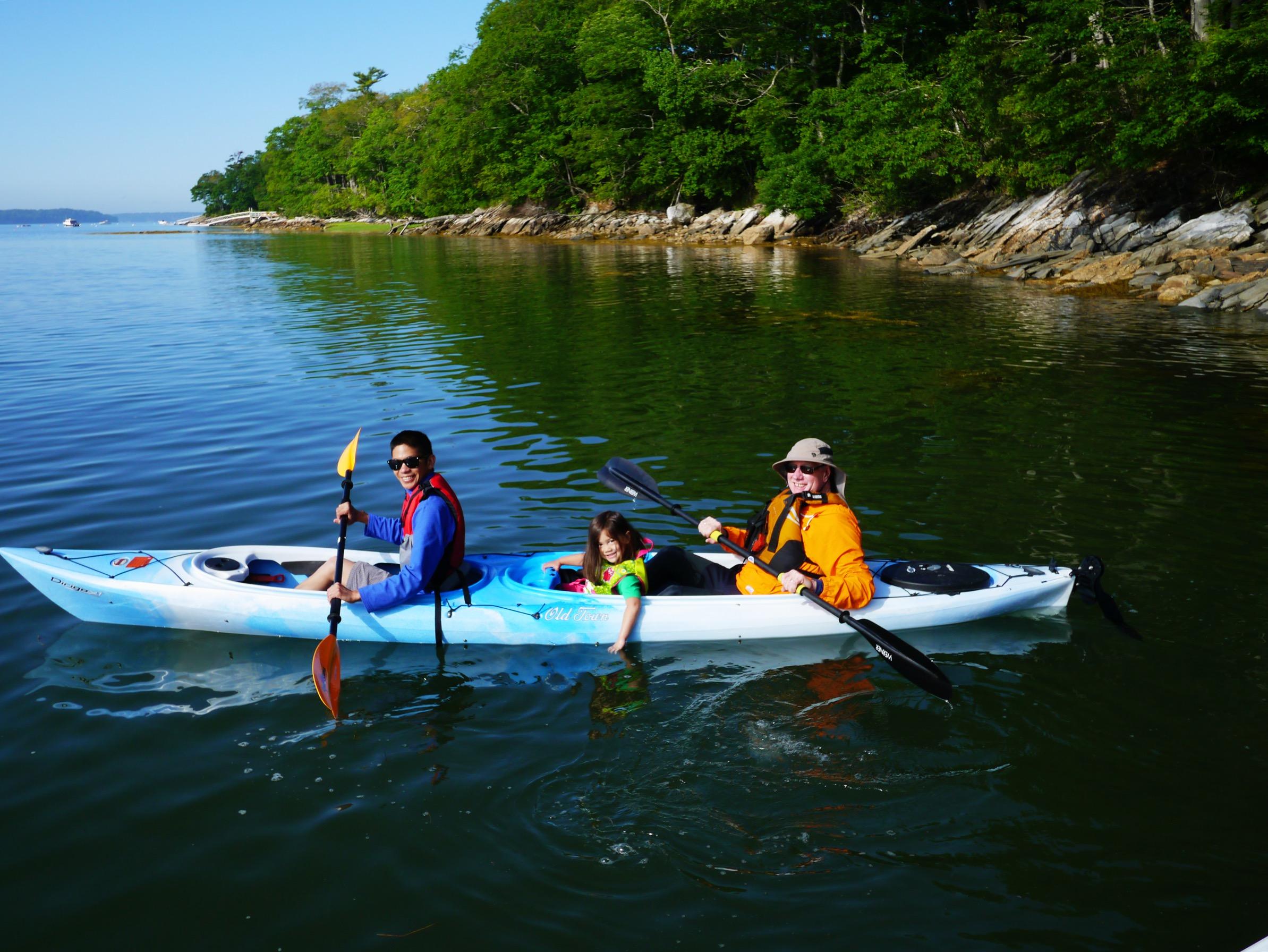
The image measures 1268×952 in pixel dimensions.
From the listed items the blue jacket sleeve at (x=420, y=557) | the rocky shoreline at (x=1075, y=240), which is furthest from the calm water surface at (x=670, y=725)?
the rocky shoreline at (x=1075, y=240)

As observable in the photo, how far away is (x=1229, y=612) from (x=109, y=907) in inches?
257

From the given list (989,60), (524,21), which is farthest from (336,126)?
(989,60)

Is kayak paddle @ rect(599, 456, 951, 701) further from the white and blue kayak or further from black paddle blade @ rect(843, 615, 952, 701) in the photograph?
the white and blue kayak

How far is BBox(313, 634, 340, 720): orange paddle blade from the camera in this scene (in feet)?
17.3

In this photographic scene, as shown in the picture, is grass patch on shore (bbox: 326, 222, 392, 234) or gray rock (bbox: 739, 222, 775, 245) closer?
gray rock (bbox: 739, 222, 775, 245)

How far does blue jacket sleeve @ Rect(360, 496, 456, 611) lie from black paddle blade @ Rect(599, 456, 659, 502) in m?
1.66

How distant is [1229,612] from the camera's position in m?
6.22

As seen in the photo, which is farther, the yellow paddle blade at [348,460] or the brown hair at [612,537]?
the yellow paddle blade at [348,460]

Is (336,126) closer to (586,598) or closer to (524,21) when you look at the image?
(524,21)

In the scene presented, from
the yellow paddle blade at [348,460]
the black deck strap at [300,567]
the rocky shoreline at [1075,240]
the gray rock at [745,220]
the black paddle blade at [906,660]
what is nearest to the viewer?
the black paddle blade at [906,660]

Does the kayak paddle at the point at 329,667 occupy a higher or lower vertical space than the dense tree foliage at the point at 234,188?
lower

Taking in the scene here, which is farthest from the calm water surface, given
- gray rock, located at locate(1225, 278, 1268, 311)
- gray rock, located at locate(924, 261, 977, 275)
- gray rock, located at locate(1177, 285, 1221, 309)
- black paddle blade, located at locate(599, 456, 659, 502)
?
gray rock, located at locate(924, 261, 977, 275)

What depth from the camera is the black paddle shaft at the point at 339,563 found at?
567 cm

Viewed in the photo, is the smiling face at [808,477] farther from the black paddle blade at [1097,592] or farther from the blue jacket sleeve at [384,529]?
the blue jacket sleeve at [384,529]
